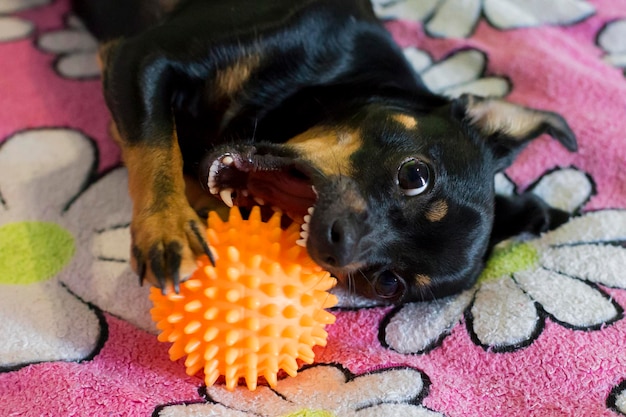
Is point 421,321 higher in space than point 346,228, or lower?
lower

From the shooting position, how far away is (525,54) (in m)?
2.35

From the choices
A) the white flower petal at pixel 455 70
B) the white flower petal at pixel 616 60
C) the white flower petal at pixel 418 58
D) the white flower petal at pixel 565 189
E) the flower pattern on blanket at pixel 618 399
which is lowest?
the white flower petal at pixel 565 189

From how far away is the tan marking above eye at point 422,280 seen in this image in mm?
1466

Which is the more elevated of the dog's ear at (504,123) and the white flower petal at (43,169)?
the dog's ear at (504,123)

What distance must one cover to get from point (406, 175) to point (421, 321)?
36 centimetres

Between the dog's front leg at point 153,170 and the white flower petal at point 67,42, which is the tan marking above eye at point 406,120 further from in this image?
the white flower petal at point 67,42

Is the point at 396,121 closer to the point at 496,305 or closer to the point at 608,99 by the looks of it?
the point at 496,305

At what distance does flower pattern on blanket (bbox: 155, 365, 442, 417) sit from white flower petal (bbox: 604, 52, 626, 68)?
5.20ft

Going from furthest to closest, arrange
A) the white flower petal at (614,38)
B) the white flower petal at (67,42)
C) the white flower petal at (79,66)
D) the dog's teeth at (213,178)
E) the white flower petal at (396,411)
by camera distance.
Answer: the white flower petal at (614,38) → the white flower petal at (67,42) → the white flower petal at (79,66) → the dog's teeth at (213,178) → the white flower petal at (396,411)

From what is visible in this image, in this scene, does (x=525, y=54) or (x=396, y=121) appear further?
(x=525, y=54)

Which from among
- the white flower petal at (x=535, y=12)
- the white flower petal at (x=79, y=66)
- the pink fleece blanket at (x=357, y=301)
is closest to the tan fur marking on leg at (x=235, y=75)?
the pink fleece blanket at (x=357, y=301)

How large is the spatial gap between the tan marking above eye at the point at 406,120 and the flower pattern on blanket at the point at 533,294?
417 millimetres

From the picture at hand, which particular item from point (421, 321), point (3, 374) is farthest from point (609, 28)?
→ point (3, 374)

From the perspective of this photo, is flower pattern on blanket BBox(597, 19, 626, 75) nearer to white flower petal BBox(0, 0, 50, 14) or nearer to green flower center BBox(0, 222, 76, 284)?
green flower center BBox(0, 222, 76, 284)
